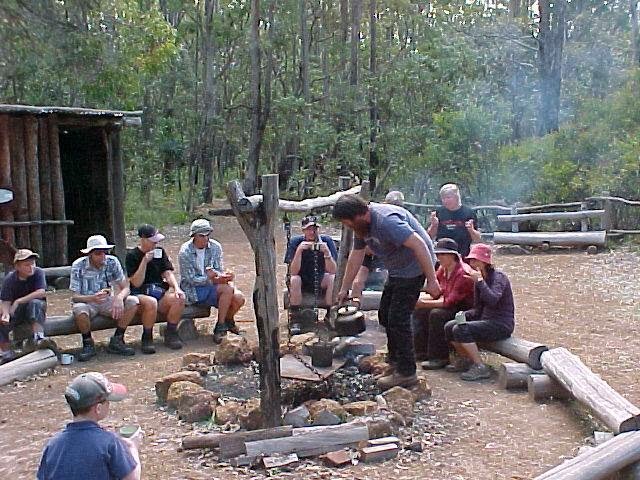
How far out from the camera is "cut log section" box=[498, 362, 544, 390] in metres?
6.61

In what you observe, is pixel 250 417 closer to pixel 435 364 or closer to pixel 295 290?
pixel 435 364

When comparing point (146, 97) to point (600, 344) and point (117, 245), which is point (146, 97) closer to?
point (117, 245)

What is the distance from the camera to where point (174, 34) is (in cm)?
1741

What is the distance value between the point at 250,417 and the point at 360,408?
76 cm

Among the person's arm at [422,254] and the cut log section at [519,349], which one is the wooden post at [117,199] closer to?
the cut log section at [519,349]

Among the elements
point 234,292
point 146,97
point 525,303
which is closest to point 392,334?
point 234,292

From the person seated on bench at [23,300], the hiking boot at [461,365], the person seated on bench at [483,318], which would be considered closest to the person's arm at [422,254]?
the person seated on bench at [483,318]

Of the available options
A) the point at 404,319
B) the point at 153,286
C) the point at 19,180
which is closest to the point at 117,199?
the point at 19,180

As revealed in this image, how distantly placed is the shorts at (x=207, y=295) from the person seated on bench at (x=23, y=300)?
1.52 m

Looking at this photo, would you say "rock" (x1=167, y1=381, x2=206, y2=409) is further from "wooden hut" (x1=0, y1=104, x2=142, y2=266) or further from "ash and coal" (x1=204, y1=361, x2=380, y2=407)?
"wooden hut" (x1=0, y1=104, x2=142, y2=266)

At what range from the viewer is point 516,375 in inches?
260

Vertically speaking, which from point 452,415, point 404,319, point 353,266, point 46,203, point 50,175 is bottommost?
point 452,415

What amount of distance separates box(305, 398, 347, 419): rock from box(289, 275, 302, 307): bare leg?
2838mm

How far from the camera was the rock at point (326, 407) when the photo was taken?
220 inches
